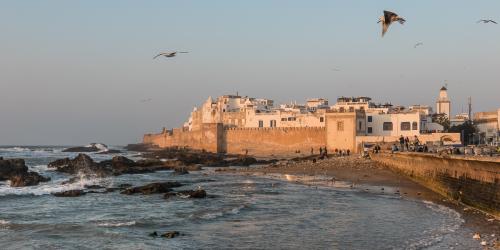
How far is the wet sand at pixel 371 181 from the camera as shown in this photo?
16.1 metres

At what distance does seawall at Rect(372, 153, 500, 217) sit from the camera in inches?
676

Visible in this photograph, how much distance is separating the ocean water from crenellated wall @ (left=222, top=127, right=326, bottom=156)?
3950 cm

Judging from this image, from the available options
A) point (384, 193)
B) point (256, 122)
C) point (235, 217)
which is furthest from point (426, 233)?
point (256, 122)

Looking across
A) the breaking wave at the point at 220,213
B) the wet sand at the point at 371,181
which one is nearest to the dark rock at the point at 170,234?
the breaking wave at the point at 220,213

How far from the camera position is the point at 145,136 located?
14888 cm

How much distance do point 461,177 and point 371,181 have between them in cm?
1149

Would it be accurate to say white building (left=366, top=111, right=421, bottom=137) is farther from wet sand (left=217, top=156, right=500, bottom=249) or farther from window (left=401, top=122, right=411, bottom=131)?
wet sand (left=217, top=156, right=500, bottom=249)

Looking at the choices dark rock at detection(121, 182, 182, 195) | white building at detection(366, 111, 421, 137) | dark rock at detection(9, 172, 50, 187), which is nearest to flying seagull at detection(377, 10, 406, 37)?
dark rock at detection(121, 182, 182, 195)

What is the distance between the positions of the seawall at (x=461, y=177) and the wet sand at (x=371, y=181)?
1.08ft

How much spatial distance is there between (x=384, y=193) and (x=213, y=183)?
1123 cm

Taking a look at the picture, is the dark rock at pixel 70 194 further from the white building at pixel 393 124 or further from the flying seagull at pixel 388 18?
the white building at pixel 393 124

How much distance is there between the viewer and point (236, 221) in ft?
60.0

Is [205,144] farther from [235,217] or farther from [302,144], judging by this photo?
[235,217]

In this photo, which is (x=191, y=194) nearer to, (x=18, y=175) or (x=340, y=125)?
(x=18, y=175)
